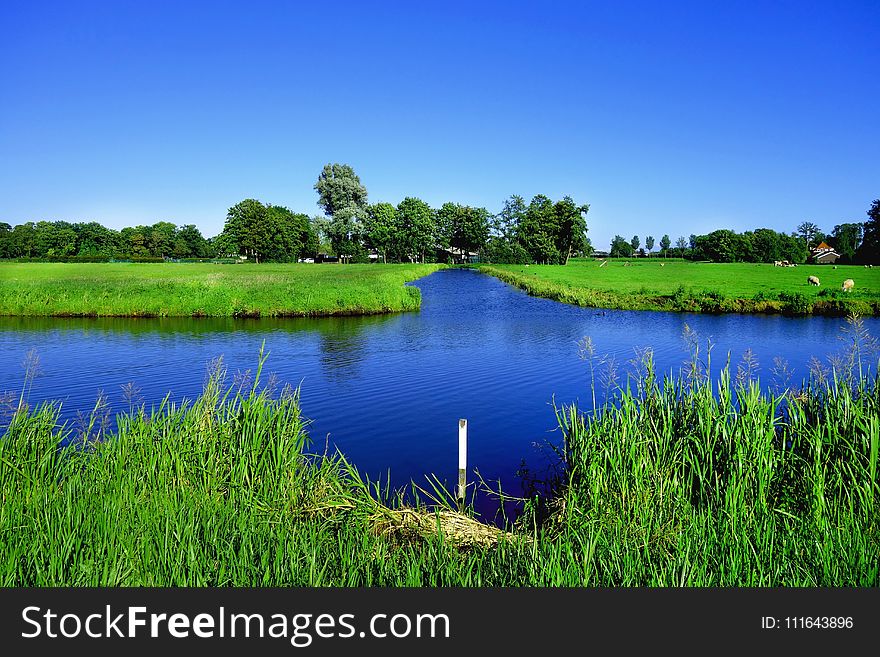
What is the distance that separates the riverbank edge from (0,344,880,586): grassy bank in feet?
98.4

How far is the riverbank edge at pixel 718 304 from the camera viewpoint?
35.4 m

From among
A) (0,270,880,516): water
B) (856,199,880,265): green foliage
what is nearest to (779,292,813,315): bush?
(0,270,880,516): water

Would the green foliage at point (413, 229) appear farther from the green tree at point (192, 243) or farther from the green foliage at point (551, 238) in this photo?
the green tree at point (192, 243)

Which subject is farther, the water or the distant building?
the distant building

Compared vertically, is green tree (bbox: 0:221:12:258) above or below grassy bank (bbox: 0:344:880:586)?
above

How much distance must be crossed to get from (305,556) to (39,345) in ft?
74.3

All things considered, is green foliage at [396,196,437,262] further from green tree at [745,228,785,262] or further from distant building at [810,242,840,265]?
distant building at [810,242,840,265]

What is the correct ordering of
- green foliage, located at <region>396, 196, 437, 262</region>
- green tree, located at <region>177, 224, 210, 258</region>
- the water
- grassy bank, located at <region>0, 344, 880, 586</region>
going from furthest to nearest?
1. green tree, located at <region>177, 224, 210, 258</region>
2. green foliage, located at <region>396, 196, 437, 262</region>
3. the water
4. grassy bank, located at <region>0, 344, 880, 586</region>

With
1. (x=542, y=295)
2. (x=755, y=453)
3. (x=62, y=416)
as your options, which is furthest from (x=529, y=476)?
(x=542, y=295)

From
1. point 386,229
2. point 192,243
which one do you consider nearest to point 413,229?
point 386,229

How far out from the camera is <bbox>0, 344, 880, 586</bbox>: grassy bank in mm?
5242

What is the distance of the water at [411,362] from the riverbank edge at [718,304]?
2.27 metres

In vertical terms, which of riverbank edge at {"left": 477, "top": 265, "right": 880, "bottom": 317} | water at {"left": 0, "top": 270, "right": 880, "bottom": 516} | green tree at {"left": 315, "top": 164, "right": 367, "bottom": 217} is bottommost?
water at {"left": 0, "top": 270, "right": 880, "bottom": 516}

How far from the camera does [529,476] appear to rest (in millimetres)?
10516
